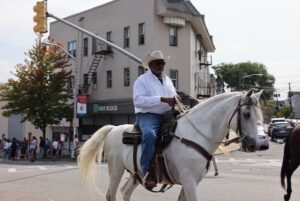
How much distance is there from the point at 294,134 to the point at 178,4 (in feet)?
93.3

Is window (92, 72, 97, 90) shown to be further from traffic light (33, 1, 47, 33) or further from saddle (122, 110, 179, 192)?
saddle (122, 110, 179, 192)

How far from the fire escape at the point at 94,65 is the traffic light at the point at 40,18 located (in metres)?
21.9

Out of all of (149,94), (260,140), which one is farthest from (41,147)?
(149,94)

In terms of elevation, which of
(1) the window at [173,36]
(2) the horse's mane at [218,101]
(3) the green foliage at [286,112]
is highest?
(1) the window at [173,36]

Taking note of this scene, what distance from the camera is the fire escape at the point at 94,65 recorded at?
42319mm

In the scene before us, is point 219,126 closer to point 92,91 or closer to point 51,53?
point 51,53

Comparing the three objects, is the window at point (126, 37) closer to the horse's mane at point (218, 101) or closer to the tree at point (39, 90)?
the tree at point (39, 90)

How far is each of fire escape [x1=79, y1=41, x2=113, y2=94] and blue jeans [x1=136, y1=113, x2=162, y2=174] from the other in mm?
35073

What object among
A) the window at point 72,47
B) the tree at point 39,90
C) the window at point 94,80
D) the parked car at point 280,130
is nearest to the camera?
the tree at point 39,90

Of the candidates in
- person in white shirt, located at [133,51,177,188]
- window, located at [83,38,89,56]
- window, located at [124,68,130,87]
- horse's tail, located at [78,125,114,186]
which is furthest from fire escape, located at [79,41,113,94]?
person in white shirt, located at [133,51,177,188]

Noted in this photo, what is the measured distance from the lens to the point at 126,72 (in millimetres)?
40719

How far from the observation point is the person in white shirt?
22.9 ft

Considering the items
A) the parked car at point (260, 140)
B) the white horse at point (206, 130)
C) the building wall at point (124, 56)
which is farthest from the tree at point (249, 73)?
the white horse at point (206, 130)

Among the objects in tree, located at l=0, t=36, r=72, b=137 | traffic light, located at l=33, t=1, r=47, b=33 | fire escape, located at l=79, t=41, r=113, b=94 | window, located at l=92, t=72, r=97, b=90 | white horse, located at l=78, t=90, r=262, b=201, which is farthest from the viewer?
window, located at l=92, t=72, r=97, b=90
